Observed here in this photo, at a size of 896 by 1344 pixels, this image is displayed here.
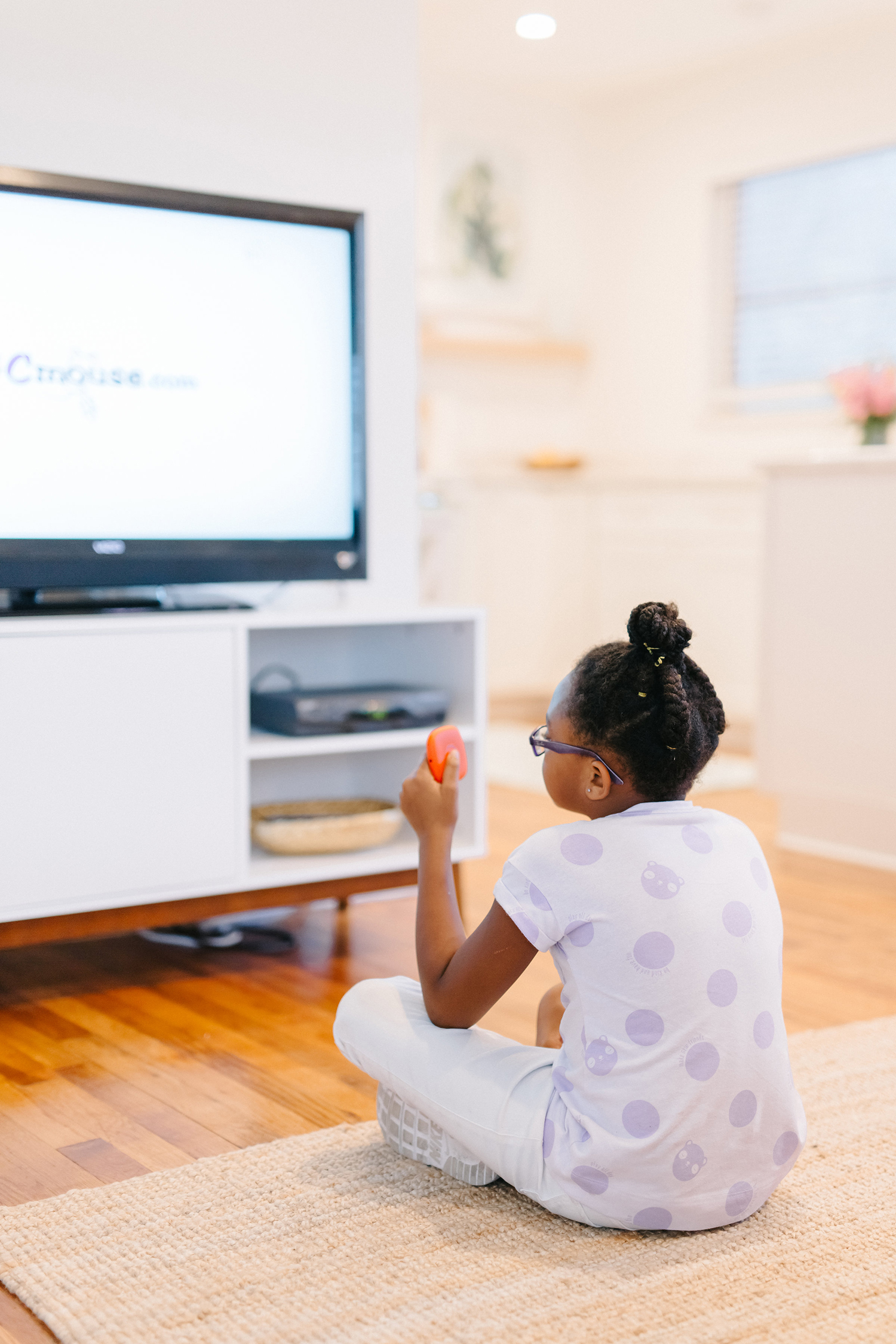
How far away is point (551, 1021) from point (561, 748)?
0.43 meters

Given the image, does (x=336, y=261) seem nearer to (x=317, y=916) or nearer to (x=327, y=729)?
(x=327, y=729)

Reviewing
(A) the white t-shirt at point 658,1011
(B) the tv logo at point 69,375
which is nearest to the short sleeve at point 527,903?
(A) the white t-shirt at point 658,1011

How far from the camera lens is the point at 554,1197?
57.8 inches

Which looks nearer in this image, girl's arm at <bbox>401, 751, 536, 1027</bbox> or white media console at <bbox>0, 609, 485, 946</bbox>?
girl's arm at <bbox>401, 751, 536, 1027</bbox>

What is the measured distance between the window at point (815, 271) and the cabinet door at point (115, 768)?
327 centimetres

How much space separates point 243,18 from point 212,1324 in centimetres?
232

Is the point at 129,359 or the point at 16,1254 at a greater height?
the point at 129,359

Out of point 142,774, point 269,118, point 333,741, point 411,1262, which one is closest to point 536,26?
point 269,118

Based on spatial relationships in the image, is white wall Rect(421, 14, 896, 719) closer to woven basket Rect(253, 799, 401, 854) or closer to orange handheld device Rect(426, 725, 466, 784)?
woven basket Rect(253, 799, 401, 854)

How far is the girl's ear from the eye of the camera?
1.43 m

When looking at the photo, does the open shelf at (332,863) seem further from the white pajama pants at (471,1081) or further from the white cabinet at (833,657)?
the white cabinet at (833,657)

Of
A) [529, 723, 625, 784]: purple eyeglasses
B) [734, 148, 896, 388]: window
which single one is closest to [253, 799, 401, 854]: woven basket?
[529, 723, 625, 784]: purple eyeglasses

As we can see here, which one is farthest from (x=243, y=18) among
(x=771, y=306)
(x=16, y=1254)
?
(x=771, y=306)

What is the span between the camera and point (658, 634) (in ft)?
4.59
